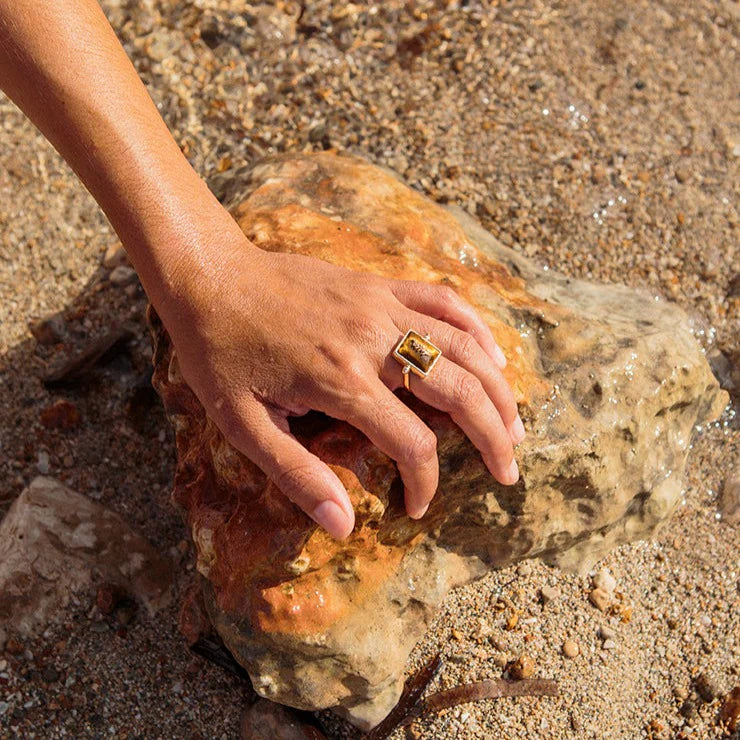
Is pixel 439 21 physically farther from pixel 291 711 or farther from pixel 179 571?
pixel 291 711

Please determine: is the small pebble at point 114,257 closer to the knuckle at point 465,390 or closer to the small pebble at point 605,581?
the knuckle at point 465,390

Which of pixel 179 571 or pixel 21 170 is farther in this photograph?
pixel 21 170

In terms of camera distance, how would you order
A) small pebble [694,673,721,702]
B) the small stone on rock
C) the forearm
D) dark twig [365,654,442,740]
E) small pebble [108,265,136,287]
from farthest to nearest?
small pebble [108,265,136,287] < the small stone on rock < small pebble [694,673,721,702] < dark twig [365,654,442,740] < the forearm

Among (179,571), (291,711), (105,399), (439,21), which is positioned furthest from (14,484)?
(439,21)

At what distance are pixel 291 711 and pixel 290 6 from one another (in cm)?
303

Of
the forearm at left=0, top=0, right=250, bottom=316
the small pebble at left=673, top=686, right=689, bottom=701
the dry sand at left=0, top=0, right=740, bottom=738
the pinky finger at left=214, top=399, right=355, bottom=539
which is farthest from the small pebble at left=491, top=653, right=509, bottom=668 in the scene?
the forearm at left=0, top=0, right=250, bottom=316

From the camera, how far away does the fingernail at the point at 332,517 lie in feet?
6.49

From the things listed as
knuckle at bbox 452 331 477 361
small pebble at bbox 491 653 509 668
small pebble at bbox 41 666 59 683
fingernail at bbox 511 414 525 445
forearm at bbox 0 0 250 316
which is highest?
forearm at bbox 0 0 250 316

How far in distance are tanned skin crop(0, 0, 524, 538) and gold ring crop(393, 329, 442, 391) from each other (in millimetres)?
32

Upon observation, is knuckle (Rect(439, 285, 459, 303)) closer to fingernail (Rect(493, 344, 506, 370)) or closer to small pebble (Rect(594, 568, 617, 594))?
fingernail (Rect(493, 344, 506, 370))

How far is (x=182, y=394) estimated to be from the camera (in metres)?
2.46

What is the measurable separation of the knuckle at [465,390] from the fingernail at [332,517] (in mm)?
412

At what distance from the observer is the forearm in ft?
6.87

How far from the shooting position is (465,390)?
2.06 metres
